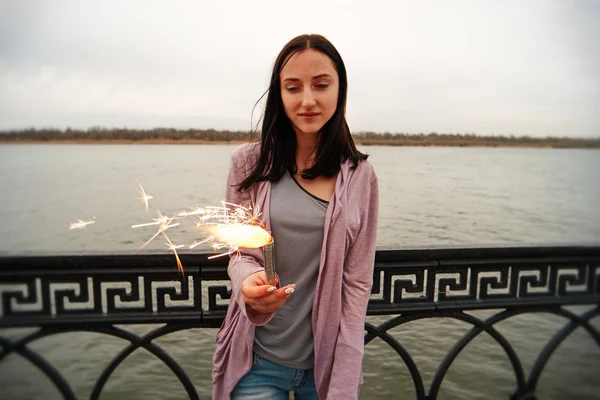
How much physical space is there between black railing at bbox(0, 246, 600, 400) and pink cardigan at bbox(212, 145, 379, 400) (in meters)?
0.32

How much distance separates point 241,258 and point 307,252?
10.9 inches

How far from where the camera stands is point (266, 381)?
5.25 feet

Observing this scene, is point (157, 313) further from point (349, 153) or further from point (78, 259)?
point (349, 153)

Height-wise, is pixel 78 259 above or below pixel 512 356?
above

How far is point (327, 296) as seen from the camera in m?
1.55

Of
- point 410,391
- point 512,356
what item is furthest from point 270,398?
point 410,391

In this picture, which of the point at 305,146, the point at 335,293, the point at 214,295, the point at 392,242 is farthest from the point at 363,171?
the point at 392,242

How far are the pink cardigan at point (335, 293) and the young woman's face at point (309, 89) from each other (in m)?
0.25

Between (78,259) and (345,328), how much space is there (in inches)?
49.6

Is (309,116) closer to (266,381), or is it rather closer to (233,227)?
(233,227)

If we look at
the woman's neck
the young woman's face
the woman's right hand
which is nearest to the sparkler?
the woman's right hand

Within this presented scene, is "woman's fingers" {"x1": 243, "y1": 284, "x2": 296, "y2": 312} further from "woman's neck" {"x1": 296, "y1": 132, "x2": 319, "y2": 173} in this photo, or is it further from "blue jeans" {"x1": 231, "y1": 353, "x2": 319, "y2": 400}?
"woman's neck" {"x1": 296, "y1": 132, "x2": 319, "y2": 173}

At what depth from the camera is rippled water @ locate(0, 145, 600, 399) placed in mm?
5468

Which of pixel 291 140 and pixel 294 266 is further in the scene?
pixel 291 140
